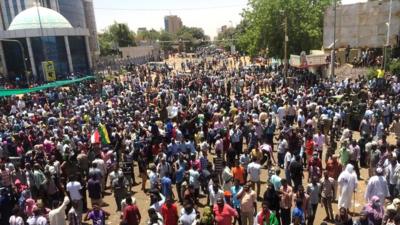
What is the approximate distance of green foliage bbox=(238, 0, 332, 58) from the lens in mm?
34906

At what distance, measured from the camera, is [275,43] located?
36000 millimetres

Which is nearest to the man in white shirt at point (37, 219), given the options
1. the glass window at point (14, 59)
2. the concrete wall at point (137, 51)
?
the glass window at point (14, 59)

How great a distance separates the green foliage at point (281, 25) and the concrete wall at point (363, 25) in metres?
1.68

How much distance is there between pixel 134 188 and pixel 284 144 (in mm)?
4552

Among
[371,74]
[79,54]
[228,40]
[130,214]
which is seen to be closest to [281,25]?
[371,74]

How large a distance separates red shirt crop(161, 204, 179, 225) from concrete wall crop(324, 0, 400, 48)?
28.5m

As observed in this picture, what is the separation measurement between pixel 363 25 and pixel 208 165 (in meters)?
27.5

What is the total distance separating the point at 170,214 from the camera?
7.62 m

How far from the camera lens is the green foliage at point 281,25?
34.9 m

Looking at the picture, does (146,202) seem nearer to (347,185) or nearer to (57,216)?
(57,216)

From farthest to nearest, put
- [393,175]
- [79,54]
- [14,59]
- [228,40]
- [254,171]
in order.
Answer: [228,40], [79,54], [14,59], [254,171], [393,175]

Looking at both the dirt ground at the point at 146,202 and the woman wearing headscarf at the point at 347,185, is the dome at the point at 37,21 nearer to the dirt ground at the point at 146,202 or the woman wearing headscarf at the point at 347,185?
the dirt ground at the point at 146,202

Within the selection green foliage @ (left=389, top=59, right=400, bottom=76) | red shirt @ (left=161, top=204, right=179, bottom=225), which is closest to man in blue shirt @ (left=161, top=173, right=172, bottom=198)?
red shirt @ (left=161, top=204, right=179, bottom=225)

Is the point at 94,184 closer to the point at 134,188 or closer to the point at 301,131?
the point at 134,188
